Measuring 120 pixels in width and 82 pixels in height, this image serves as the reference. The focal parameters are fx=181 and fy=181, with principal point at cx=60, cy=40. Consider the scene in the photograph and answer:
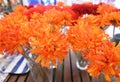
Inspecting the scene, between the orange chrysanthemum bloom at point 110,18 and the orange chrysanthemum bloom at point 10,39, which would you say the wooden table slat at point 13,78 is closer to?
the orange chrysanthemum bloom at point 10,39

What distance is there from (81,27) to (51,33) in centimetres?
9

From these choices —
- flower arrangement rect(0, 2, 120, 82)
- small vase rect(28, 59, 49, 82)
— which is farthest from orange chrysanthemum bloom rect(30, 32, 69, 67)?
small vase rect(28, 59, 49, 82)

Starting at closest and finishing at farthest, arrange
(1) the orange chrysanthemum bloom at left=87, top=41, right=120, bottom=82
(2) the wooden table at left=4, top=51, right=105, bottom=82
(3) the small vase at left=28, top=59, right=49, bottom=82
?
(1) the orange chrysanthemum bloom at left=87, top=41, right=120, bottom=82 → (3) the small vase at left=28, top=59, right=49, bottom=82 → (2) the wooden table at left=4, top=51, right=105, bottom=82

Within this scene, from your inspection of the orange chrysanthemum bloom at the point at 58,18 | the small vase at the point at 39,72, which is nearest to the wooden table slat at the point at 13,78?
the small vase at the point at 39,72

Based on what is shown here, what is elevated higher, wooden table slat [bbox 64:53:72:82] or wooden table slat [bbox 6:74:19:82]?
wooden table slat [bbox 64:53:72:82]

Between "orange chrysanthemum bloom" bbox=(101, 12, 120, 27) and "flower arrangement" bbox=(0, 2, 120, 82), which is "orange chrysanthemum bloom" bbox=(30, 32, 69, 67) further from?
"orange chrysanthemum bloom" bbox=(101, 12, 120, 27)

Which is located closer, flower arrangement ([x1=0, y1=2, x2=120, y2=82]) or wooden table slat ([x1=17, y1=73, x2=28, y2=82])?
flower arrangement ([x1=0, y1=2, x2=120, y2=82])

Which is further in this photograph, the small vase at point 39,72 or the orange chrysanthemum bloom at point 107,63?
the small vase at point 39,72

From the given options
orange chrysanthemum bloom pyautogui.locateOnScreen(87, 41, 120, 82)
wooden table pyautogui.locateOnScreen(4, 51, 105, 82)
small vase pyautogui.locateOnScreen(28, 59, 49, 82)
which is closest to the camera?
orange chrysanthemum bloom pyautogui.locateOnScreen(87, 41, 120, 82)

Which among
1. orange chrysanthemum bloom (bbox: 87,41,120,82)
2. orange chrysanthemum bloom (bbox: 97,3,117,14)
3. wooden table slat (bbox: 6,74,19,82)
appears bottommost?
wooden table slat (bbox: 6,74,19,82)

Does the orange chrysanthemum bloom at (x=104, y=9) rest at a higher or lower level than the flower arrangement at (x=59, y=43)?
higher

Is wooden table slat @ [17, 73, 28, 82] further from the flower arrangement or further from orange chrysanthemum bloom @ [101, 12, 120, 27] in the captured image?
orange chrysanthemum bloom @ [101, 12, 120, 27]

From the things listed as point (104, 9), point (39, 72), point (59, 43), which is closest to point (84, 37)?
point (59, 43)

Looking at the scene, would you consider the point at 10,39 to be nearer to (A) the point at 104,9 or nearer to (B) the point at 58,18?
(B) the point at 58,18
